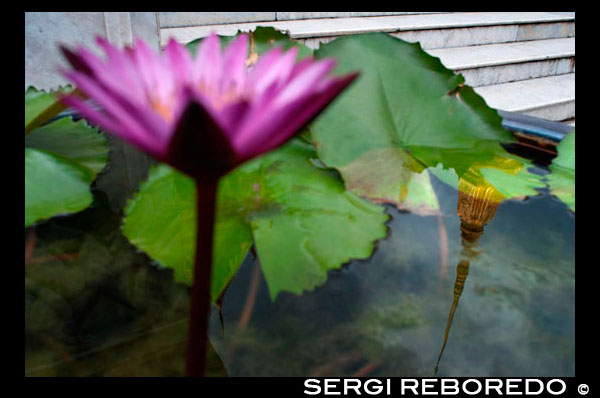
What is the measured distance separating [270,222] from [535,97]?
7.01 ft

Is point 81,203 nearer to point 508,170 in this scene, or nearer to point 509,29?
point 508,170

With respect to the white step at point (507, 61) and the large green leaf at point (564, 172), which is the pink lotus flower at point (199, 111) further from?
the white step at point (507, 61)

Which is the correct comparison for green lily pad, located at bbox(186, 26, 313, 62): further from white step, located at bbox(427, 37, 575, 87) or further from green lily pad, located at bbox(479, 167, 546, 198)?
white step, located at bbox(427, 37, 575, 87)

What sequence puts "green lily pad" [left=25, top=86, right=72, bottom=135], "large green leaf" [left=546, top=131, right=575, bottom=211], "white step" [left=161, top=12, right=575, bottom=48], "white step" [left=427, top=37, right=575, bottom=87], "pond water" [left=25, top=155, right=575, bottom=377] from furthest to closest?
"white step" [left=427, top=37, right=575, bottom=87] < "white step" [left=161, top=12, right=575, bottom=48] < "large green leaf" [left=546, top=131, right=575, bottom=211] < "green lily pad" [left=25, top=86, right=72, bottom=135] < "pond water" [left=25, top=155, right=575, bottom=377]

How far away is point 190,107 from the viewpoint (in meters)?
0.19

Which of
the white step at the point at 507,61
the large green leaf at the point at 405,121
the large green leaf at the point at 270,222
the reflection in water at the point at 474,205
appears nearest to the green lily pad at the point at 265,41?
the large green leaf at the point at 405,121

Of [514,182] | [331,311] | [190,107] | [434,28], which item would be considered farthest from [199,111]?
[434,28]

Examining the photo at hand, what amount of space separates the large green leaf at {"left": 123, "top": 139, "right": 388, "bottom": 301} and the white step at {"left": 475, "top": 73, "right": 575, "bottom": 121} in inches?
68.5

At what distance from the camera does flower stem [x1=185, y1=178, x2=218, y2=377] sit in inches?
8.9

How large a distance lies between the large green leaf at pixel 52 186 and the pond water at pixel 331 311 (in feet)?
0.06

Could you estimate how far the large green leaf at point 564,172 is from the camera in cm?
60

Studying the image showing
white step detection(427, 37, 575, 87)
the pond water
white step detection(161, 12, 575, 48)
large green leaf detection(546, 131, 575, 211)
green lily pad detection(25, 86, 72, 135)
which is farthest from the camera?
white step detection(427, 37, 575, 87)

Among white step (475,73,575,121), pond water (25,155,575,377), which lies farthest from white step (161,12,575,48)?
pond water (25,155,575,377)

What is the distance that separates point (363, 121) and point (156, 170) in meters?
0.29
